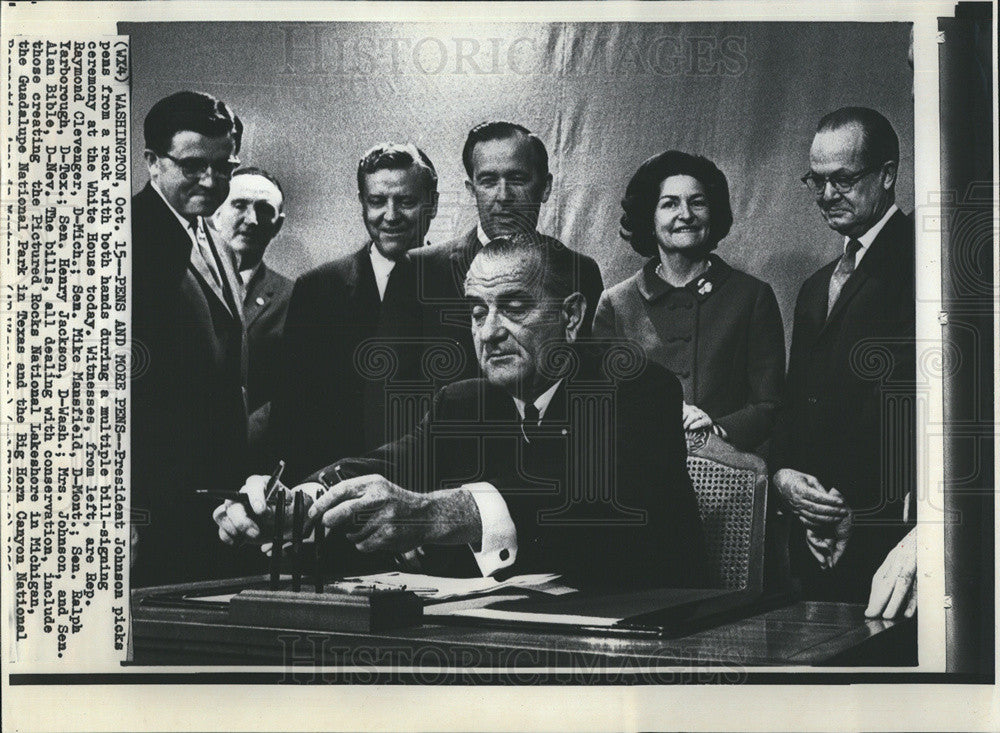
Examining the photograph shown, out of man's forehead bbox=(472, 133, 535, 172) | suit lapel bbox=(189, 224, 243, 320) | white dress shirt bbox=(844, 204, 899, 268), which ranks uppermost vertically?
man's forehead bbox=(472, 133, 535, 172)

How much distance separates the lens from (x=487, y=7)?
2879 mm

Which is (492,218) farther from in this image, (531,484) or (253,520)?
(253,520)

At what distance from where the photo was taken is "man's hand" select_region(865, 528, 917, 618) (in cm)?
286

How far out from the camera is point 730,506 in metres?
2.85

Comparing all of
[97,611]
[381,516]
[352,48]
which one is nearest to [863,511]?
[381,516]

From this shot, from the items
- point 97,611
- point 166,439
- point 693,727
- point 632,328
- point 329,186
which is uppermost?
point 329,186

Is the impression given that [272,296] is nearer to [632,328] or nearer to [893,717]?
[632,328]

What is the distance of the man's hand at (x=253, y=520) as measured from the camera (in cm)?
285

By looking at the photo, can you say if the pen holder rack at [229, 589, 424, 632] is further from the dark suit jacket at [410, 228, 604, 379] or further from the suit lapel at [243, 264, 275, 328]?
the suit lapel at [243, 264, 275, 328]

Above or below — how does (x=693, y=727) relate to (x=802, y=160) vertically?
below

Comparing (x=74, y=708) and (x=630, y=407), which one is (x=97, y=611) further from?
(x=630, y=407)

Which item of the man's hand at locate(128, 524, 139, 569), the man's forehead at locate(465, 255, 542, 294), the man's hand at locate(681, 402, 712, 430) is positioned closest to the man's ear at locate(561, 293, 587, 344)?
the man's forehead at locate(465, 255, 542, 294)

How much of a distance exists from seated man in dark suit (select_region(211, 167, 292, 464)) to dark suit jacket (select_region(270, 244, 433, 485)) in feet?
0.12

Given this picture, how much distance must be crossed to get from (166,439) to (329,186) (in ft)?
2.93
